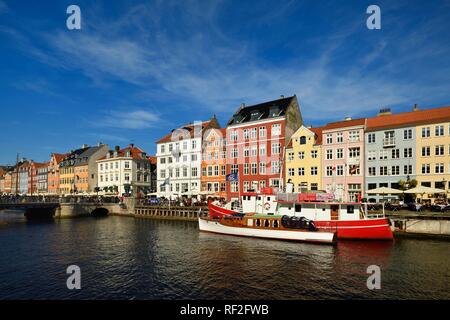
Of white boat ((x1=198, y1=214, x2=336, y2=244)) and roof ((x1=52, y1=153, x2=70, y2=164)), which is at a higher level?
roof ((x1=52, y1=153, x2=70, y2=164))

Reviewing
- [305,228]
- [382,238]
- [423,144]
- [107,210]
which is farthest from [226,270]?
[107,210]

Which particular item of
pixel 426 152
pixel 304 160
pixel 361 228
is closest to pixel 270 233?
pixel 361 228

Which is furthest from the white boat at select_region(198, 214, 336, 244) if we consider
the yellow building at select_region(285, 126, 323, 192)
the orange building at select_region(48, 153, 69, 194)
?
the orange building at select_region(48, 153, 69, 194)

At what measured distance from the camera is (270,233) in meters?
36.7

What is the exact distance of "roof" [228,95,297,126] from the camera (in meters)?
58.8

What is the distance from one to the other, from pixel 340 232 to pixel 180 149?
45.7 meters

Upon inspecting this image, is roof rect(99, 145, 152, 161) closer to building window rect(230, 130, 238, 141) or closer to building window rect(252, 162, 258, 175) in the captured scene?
building window rect(230, 130, 238, 141)

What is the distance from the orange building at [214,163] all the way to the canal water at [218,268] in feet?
87.7

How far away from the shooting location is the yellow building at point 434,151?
43156mm

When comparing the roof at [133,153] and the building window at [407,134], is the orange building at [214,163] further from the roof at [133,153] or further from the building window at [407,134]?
the building window at [407,134]

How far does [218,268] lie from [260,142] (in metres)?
38.6

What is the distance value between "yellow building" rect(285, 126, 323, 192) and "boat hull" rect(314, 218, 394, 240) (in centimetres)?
1766

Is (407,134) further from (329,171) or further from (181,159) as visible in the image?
(181,159)
